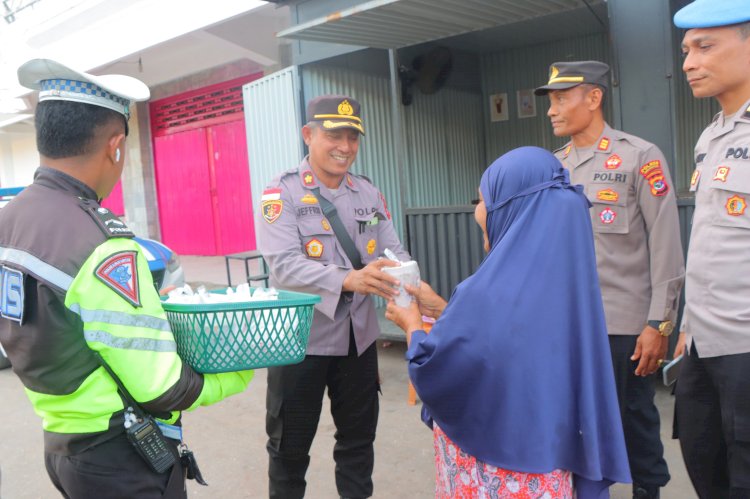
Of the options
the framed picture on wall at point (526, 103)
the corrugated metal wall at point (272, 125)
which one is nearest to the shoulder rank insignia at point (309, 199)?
the corrugated metal wall at point (272, 125)

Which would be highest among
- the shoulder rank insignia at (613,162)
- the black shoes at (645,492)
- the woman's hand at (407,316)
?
the shoulder rank insignia at (613,162)

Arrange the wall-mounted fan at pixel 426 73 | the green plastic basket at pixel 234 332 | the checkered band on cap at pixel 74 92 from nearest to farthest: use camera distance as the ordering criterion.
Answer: the checkered band on cap at pixel 74 92, the green plastic basket at pixel 234 332, the wall-mounted fan at pixel 426 73

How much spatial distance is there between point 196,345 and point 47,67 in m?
0.78

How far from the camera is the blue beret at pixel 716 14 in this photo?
1.95m

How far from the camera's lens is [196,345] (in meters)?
1.68

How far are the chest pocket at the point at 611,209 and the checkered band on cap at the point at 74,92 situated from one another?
82.6 inches

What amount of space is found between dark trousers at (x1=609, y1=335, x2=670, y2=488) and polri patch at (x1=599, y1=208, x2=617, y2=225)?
519 millimetres

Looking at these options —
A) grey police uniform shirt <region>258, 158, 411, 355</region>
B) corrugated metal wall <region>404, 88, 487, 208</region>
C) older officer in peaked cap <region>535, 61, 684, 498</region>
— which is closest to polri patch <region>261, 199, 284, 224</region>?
grey police uniform shirt <region>258, 158, 411, 355</region>

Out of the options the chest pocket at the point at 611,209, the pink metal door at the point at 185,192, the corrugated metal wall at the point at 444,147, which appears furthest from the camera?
the pink metal door at the point at 185,192

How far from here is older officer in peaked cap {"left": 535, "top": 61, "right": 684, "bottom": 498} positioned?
2.74 metres

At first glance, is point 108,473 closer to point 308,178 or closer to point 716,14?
point 308,178

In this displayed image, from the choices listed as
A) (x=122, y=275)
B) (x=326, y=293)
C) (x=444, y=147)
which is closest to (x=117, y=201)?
(x=444, y=147)

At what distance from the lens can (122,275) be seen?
1.48 metres

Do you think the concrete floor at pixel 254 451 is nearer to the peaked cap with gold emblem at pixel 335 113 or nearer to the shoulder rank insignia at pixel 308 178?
the shoulder rank insignia at pixel 308 178
